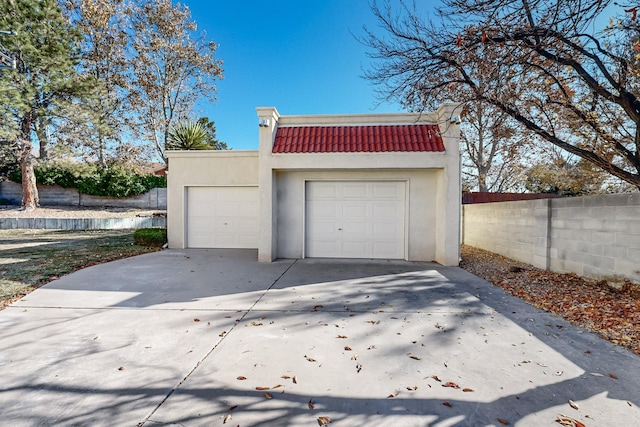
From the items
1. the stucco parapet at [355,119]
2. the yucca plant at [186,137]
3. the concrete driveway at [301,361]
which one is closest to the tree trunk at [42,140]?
the yucca plant at [186,137]

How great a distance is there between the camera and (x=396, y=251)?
337 inches

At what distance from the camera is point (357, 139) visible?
8.13 metres

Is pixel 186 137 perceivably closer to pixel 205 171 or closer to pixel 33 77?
pixel 205 171

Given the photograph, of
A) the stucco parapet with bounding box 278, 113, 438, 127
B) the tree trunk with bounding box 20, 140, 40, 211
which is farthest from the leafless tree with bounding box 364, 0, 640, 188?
the tree trunk with bounding box 20, 140, 40, 211

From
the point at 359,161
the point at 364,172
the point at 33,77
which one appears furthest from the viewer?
the point at 33,77

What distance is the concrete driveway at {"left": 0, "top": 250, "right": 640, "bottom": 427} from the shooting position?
227cm

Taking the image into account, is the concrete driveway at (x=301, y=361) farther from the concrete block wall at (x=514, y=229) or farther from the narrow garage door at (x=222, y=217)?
the narrow garage door at (x=222, y=217)

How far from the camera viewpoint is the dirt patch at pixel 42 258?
5571 millimetres

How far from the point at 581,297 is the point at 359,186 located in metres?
5.36

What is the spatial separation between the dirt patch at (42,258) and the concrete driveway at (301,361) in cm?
88

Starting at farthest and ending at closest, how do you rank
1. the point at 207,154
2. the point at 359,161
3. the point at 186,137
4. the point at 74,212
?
the point at 74,212
the point at 186,137
the point at 207,154
the point at 359,161

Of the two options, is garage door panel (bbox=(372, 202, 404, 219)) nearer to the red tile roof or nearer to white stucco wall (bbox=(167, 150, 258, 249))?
the red tile roof

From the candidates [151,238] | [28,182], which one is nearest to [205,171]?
[151,238]

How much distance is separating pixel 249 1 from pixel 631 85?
12.2 meters
